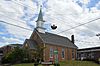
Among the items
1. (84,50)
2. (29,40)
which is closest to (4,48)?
(29,40)

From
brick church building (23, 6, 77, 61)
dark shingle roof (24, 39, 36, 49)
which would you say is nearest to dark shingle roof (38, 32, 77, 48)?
brick church building (23, 6, 77, 61)

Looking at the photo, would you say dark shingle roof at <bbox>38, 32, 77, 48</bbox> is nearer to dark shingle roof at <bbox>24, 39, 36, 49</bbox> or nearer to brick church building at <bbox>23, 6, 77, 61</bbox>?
brick church building at <bbox>23, 6, 77, 61</bbox>

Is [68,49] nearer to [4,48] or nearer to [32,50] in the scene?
[32,50]

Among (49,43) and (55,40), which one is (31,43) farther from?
(55,40)

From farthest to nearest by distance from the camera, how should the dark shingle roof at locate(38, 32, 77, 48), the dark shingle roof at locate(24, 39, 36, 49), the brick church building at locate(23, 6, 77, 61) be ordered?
the dark shingle roof at locate(38, 32, 77, 48) < the brick church building at locate(23, 6, 77, 61) < the dark shingle roof at locate(24, 39, 36, 49)

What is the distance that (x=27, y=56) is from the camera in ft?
146

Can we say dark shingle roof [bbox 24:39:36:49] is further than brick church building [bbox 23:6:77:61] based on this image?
No

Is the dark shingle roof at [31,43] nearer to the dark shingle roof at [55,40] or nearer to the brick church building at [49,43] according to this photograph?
the brick church building at [49,43]

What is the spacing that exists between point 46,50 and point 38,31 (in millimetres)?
6067

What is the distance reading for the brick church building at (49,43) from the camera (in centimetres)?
4829

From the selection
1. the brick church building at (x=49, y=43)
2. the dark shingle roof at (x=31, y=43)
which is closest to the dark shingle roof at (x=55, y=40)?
the brick church building at (x=49, y=43)

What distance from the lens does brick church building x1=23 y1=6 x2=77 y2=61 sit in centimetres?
4829

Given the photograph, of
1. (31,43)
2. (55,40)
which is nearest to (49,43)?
(55,40)

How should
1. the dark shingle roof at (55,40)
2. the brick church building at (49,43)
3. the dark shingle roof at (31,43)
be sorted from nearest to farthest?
the dark shingle roof at (31,43) → the brick church building at (49,43) → the dark shingle roof at (55,40)
